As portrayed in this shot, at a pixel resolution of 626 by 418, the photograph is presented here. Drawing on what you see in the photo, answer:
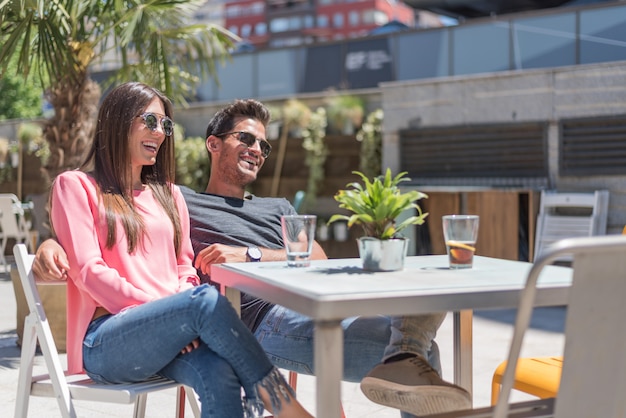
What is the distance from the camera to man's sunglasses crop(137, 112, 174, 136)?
103 inches

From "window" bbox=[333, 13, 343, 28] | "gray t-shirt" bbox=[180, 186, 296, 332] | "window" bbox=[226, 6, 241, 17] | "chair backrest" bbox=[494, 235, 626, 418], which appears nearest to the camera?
"chair backrest" bbox=[494, 235, 626, 418]

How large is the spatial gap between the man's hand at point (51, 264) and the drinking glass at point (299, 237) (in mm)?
656

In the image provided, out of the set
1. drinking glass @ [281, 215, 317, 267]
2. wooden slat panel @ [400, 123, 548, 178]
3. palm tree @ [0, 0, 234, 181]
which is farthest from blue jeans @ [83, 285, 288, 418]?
wooden slat panel @ [400, 123, 548, 178]

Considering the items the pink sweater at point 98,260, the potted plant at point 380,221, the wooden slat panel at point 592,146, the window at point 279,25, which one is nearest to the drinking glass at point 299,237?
the potted plant at point 380,221

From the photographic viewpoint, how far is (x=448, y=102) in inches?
357

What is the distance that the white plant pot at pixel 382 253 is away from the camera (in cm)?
201

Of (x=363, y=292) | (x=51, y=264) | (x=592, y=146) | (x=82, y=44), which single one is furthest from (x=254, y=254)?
(x=592, y=146)

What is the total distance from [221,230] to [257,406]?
0.90 meters

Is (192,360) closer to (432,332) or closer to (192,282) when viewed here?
(192,282)

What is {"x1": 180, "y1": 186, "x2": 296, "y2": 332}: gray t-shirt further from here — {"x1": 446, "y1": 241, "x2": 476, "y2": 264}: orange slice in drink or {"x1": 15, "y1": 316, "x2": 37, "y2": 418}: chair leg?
{"x1": 446, "y1": 241, "x2": 476, "y2": 264}: orange slice in drink

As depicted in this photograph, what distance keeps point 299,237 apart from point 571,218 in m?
6.23

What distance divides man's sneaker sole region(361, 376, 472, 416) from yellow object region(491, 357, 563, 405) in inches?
15.2

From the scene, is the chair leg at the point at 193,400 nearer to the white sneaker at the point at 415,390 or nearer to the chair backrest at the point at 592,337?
the white sneaker at the point at 415,390

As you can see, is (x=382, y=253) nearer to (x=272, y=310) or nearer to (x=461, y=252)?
(x=461, y=252)
